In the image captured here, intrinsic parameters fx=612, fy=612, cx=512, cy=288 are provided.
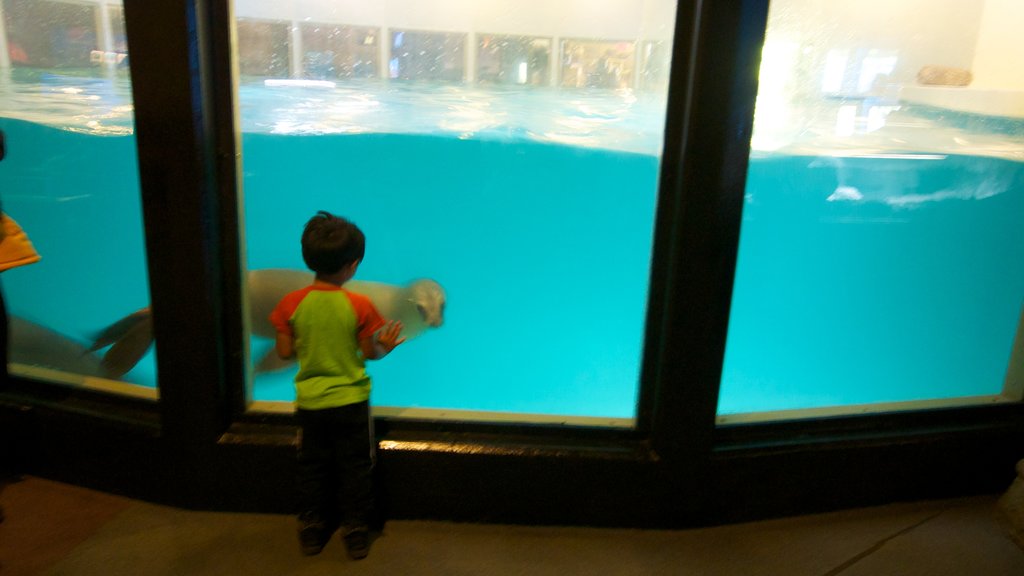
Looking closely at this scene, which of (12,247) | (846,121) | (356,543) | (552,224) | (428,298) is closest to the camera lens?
(356,543)

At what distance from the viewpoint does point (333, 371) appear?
1857 mm

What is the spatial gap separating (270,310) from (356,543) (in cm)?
96

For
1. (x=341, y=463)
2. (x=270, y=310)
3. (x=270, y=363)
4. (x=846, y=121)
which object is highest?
(x=846, y=121)

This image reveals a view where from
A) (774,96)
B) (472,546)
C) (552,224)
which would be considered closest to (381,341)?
(472,546)

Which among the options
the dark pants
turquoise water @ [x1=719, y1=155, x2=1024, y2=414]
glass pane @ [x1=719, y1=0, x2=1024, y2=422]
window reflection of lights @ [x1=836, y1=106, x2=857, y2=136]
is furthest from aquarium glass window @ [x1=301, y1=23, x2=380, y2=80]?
window reflection of lights @ [x1=836, y1=106, x2=857, y2=136]

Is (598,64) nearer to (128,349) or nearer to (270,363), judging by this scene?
(270,363)

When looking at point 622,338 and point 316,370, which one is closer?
point 316,370

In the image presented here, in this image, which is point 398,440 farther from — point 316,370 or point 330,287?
point 330,287

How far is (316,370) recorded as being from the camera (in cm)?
186

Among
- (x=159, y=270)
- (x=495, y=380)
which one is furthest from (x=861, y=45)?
(x=159, y=270)

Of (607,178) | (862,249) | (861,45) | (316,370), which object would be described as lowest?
(316,370)

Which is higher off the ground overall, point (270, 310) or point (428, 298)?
point (270, 310)

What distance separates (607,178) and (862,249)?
1.25m

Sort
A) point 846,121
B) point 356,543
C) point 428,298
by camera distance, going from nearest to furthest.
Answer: point 356,543
point 846,121
point 428,298
